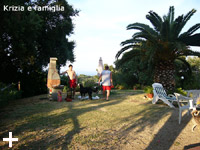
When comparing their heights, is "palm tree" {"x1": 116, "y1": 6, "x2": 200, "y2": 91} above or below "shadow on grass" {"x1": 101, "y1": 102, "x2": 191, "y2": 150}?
above

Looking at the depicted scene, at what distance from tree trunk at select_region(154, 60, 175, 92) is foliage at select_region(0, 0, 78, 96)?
24.1 feet

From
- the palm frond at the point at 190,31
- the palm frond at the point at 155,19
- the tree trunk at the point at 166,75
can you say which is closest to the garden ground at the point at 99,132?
the tree trunk at the point at 166,75

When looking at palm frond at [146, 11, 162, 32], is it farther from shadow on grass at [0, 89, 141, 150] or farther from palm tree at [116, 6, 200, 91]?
shadow on grass at [0, 89, 141, 150]

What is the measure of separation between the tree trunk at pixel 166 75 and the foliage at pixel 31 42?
24.1ft

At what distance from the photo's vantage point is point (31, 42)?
9609 mm

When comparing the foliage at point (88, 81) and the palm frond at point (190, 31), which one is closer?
the palm frond at point (190, 31)

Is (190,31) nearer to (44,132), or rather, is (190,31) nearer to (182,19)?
(182,19)

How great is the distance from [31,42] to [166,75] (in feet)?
26.6

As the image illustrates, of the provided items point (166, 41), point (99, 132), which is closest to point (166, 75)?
point (166, 41)

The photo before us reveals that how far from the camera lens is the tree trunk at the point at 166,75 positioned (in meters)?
9.25

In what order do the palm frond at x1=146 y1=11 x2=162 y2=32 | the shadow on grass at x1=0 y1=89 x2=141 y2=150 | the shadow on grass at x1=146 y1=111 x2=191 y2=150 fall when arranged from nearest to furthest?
the shadow on grass at x1=0 y1=89 x2=141 y2=150
the shadow on grass at x1=146 y1=111 x2=191 y2=150
the palm frond at x1=146 y1=11 x2=162 y2=32

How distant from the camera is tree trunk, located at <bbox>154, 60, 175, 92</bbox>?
30.3ft

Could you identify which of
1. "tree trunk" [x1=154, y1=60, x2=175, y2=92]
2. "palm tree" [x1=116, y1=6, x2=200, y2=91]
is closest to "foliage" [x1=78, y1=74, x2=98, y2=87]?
"palm tree" [x1=116, y1=6, x2=200, y2=91]

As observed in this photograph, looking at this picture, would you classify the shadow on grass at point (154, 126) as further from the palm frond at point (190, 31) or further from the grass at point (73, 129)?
the palm frond at point (190, 31)
